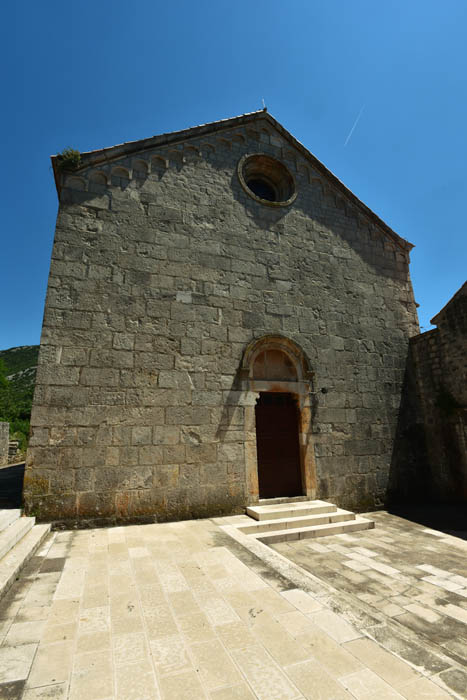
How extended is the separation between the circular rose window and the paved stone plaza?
757 centimetres

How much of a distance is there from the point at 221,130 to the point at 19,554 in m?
8.90

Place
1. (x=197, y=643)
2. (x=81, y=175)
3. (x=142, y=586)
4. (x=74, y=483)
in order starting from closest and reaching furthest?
(x=197, y=643)
(x=142, y=586)
(x=74, y=483)
(x=81, y=175)

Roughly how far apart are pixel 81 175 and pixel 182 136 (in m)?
2.47

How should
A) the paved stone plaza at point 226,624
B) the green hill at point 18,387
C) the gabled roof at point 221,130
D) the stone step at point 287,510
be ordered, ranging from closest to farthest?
the paved stone plaza at point 226,624, the stone step at point 287,510, the gabled roof at point 221,130, the green hill at point 18,387

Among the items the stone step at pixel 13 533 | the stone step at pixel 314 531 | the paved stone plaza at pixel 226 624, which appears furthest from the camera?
the stone step at pixel 314 531

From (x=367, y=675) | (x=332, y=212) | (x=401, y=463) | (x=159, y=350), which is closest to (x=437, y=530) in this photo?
(x=401, y=463)

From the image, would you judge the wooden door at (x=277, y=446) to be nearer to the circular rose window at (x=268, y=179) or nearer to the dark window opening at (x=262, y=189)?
the circular rose window at (x=268, y=179)

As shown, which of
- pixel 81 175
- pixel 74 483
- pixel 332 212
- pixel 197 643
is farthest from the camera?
pixel 332 212

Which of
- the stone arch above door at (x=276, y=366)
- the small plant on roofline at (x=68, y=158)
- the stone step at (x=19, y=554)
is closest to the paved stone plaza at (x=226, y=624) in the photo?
the stone step at (x=19, y=554)

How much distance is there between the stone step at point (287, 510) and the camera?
5.86 m

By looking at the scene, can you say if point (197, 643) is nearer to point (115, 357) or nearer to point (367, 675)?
point (367, 675)

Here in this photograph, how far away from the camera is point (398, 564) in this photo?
450 centimetres

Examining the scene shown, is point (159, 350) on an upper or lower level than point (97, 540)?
upper

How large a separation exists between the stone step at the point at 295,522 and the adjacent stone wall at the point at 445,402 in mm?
2943
